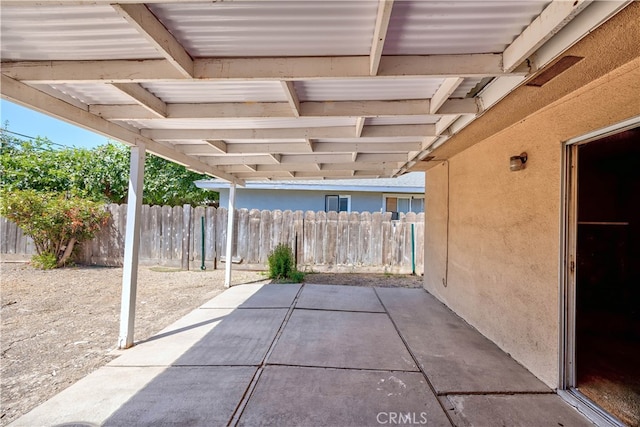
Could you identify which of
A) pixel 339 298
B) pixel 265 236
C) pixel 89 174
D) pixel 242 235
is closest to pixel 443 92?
pixel 339 298

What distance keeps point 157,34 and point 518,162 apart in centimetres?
317

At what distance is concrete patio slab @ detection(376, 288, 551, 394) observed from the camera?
2.58m

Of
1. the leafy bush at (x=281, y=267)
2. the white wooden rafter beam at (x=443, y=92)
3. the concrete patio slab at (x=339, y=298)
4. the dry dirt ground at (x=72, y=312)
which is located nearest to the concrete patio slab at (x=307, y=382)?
the dry dirt ground at (x=72, y=312)

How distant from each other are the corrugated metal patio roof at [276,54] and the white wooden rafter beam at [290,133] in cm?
30

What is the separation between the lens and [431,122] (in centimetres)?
332

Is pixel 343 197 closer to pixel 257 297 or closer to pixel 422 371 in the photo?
pixel 257 297

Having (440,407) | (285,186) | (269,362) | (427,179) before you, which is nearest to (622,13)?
(440,407)

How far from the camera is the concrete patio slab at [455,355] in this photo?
8.48 feet

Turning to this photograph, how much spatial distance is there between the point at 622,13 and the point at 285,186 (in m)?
9.22

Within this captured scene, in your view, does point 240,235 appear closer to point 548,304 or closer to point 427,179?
point 427,179

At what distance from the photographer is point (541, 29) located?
5.15ft

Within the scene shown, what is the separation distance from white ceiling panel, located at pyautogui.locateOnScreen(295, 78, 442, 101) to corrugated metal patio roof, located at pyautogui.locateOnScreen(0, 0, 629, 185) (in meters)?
0.02

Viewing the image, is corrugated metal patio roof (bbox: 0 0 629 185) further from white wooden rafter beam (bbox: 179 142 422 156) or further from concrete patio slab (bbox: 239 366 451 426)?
concrete patio slab (bbox: 239 366 451 426)

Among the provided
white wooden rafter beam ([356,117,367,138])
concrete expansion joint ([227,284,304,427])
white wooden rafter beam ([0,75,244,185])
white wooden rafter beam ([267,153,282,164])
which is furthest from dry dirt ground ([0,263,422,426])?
white wooden rafter beam ([356,117,367,138])
